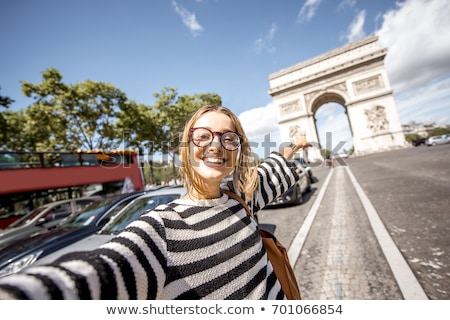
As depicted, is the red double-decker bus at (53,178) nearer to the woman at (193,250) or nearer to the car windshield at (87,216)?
the car windshield at (87,216)

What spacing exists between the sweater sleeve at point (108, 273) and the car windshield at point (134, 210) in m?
3.19

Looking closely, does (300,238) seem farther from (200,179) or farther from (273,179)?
(200,179)

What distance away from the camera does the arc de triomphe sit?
29234 mm

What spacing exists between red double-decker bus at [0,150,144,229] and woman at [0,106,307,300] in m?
12.7

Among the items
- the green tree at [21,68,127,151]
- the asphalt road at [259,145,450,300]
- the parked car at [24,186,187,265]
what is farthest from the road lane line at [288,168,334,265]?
the green tree at [21,68,127,151]

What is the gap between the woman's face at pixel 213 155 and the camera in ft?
3.74

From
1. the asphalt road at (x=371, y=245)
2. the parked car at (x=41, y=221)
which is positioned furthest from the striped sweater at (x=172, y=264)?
the parked car at (x=41, y=221)

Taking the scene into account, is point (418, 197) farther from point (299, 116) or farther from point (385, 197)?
point (299, 116)

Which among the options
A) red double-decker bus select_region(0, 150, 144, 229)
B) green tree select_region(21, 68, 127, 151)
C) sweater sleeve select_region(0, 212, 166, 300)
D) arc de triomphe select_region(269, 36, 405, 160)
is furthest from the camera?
arc de triomphe select_region(269, 36, 405, 160)

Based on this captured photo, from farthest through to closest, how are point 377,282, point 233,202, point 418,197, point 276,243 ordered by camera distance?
point 418,197, point 377,282, point 276,243, point 233,202

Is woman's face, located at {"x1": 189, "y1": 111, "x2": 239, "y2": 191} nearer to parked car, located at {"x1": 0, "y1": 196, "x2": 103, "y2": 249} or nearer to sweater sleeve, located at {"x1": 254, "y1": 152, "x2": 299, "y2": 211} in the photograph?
sweater sleeve, located at {"x1": 254, "y1": 152, "x2": 299, "y2": 211}
